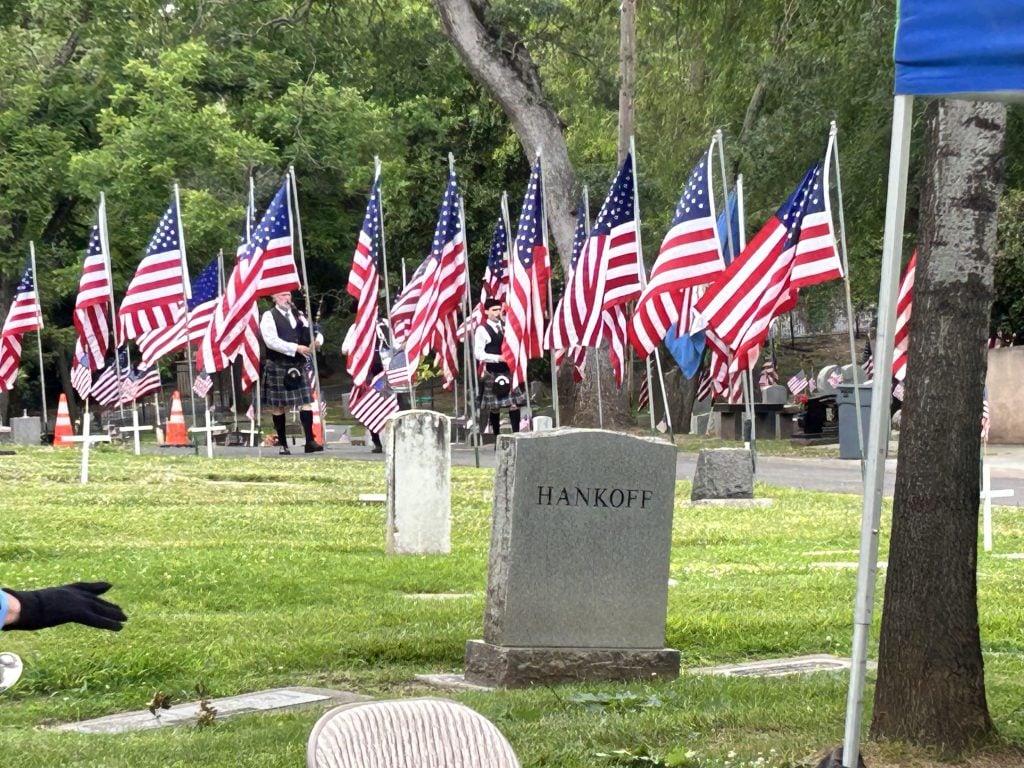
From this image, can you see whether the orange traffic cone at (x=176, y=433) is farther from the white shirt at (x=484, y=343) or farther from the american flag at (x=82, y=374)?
the white shirt at (x=484, y=343)

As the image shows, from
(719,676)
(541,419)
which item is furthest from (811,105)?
(719,676)

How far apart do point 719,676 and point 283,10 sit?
96.6 feet

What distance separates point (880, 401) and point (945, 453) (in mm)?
894

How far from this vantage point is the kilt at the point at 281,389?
24823 millimetres

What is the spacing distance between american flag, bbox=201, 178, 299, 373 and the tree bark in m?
7.00

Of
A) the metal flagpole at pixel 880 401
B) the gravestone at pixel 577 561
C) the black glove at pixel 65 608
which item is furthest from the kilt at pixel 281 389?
the black glove at pixel 65 608

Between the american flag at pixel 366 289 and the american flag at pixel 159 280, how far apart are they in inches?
126

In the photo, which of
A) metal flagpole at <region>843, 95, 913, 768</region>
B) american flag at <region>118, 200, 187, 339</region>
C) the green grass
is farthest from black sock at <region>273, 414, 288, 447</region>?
metal flagpole at <region>843, 95, 913, 768</region>

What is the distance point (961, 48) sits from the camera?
4.64m

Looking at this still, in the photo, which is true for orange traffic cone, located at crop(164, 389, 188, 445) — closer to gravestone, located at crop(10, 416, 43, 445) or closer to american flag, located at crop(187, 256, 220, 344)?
gravestone, located at crop(10, 416, 43, 445)

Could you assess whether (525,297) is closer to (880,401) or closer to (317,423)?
(317,423)

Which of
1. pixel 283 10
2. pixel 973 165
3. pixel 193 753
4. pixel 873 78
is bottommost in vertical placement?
pixel 193 753

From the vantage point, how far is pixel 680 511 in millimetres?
16844

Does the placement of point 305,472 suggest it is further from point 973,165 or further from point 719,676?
point 973,165
